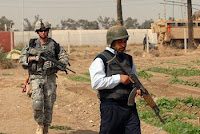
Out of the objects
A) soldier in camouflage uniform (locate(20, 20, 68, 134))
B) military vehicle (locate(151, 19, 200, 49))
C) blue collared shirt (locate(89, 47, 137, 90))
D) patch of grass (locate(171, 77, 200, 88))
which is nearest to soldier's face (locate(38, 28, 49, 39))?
soldier in camouflage uniform (locate(20, 20, 68, 134))

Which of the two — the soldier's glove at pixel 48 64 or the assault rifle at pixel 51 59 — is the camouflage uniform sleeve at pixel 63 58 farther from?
the soldier's glove at pixel 48 64

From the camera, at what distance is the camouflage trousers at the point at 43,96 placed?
720 centimetres

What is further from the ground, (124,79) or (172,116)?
(124,79)

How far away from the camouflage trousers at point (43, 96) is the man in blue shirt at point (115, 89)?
2.25 m

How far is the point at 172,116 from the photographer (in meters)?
8.80

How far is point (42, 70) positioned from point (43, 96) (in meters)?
0.40

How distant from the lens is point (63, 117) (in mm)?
9625

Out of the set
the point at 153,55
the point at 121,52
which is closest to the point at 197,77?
the point at 121,52

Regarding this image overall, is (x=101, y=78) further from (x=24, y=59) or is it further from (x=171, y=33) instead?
(x=171, y=33)

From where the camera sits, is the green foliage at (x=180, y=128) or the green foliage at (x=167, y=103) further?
the green foliage at (x=167, y=103)

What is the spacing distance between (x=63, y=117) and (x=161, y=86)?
16.9 feet

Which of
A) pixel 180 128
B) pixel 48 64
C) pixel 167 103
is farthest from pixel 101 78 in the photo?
pixel 167 103

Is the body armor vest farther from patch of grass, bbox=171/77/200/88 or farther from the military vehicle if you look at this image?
the military vehicle

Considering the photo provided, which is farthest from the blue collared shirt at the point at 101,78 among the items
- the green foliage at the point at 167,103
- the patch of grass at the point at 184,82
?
the patch of grass at the point at 184,82
